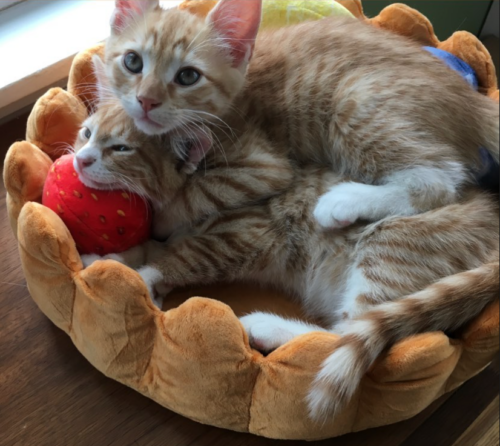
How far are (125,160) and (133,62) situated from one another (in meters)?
0.23

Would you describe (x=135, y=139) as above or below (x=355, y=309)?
above

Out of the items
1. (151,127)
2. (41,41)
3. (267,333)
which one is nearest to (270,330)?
(267,333)

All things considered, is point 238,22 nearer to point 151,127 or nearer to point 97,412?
point 151,127

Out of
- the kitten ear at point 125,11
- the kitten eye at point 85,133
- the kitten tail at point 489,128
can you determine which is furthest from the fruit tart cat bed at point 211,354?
the kitten ear at point 125,11

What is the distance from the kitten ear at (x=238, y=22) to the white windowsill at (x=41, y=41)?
74cm

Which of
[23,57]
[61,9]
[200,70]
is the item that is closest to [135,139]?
[200,70]

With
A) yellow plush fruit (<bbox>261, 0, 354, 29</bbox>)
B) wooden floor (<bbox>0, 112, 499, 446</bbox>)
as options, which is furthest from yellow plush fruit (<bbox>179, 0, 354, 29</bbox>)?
wooden floor (<bbox>0, 112, 499, 446</bbox>)

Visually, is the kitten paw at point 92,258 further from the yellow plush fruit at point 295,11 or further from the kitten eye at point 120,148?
the yellow plush fruit at point 295,11

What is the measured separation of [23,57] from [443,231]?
4.60ft

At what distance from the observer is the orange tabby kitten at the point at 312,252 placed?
1.12 meters

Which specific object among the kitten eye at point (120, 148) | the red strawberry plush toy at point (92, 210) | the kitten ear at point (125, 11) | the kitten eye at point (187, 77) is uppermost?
the kitten ear at point (125, 11)

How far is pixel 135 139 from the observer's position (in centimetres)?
132

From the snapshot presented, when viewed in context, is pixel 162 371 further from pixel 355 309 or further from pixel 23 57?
pixel 23 57

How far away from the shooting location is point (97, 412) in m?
1.22
